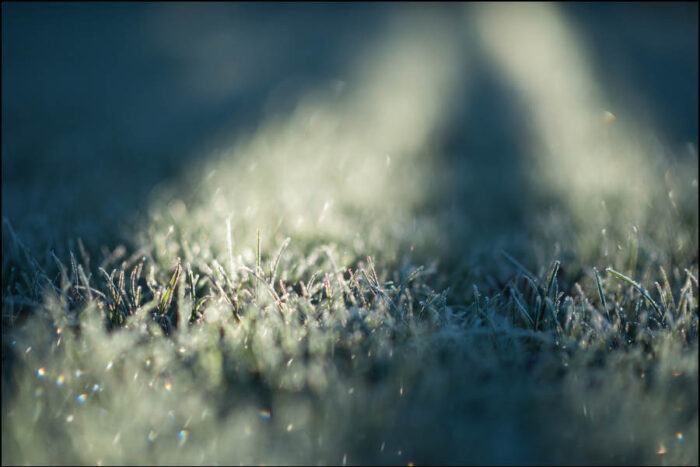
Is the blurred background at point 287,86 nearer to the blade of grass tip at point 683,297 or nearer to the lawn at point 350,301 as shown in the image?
the lawn at point 350,301

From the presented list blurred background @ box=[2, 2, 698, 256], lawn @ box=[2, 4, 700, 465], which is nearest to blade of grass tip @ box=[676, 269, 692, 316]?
lawn @ box=[2, 4, 700, 465]

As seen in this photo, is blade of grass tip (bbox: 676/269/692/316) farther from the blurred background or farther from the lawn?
the blurred background

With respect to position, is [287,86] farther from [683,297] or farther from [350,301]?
[683,297]

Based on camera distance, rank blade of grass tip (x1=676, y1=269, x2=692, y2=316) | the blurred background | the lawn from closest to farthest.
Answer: the lawn, blade of grass tip (x1=676, y1=269, x2=692, y2=316), the blurred background

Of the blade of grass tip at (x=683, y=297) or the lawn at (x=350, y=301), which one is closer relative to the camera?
the lawn at (x=350, y=301)

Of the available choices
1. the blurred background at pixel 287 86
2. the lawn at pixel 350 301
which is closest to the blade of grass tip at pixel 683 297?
the lawn at pixel 350 301

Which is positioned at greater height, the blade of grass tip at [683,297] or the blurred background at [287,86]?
the blurred background at [287,86]

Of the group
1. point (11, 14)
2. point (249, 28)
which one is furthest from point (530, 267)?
point (11, 14)

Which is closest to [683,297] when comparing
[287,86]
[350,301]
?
[350,301]
